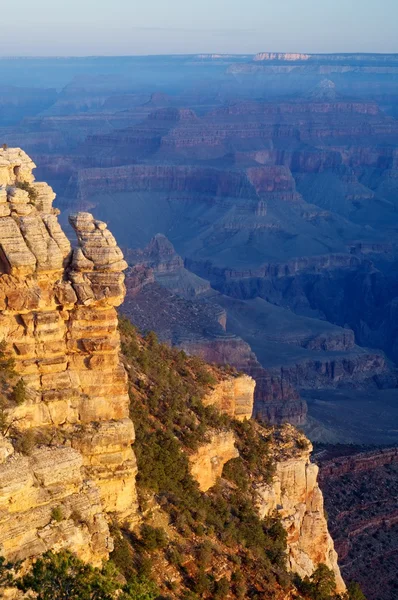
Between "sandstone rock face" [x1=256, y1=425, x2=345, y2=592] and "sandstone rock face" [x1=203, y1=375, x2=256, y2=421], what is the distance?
1351mm

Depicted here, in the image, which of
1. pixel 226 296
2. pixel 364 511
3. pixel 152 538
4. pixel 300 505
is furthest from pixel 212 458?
pixel 226 296

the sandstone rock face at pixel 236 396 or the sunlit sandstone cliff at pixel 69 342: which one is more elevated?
the sunlit sandstone cliff at pixel 69 342

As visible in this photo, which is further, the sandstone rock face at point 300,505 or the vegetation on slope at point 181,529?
the sandstone rock face at point 300,505

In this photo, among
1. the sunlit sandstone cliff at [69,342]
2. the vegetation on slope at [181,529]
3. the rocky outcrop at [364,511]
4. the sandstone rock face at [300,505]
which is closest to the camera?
the vegetation on slope at [181,529]

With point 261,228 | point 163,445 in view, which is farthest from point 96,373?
point 261,228

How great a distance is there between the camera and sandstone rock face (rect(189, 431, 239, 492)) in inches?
900

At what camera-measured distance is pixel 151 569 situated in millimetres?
19328

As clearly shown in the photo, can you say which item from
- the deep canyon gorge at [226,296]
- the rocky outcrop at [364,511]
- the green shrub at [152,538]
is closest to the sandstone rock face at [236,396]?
the deep canyon gorge at [226,296]

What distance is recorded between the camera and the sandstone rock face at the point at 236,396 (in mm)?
26781

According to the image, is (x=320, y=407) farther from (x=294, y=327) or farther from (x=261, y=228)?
(x=261, y=228)

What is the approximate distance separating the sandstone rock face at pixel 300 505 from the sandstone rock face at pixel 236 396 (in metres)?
1.35

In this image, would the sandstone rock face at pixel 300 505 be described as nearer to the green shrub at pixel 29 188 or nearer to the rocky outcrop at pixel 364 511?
the green shrub at pixel 29 188

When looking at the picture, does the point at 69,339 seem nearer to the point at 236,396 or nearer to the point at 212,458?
the point at 212,458

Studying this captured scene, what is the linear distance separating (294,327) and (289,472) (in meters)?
72.2
